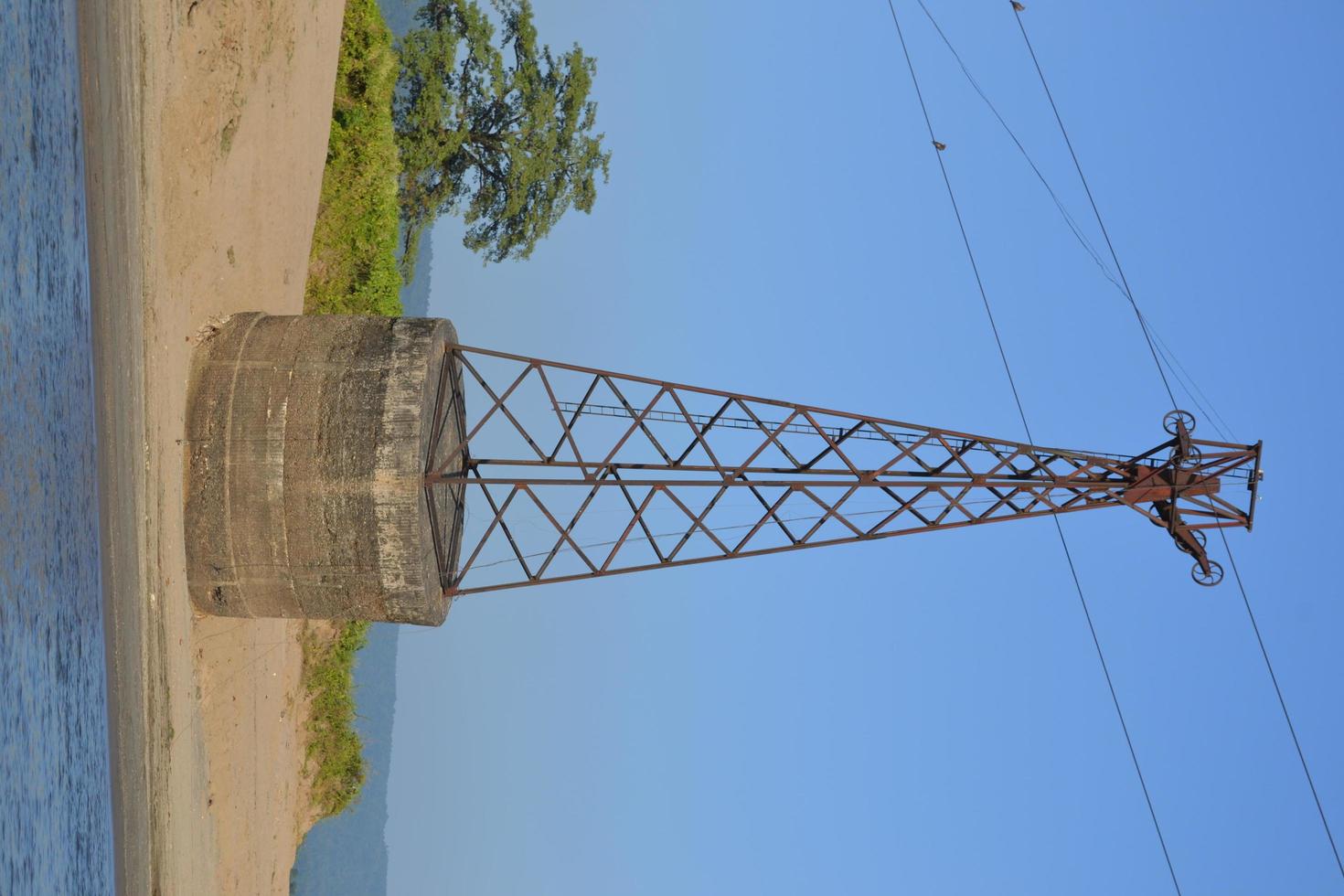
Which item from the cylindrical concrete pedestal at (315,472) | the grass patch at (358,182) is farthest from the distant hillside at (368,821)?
the cylindrical concrete pedestal at (315,472)

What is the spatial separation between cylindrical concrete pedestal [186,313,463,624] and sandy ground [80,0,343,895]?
427mm

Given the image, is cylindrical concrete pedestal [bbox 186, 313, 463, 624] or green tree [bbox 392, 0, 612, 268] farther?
green tree [bbox 392, 0, 612, 268]

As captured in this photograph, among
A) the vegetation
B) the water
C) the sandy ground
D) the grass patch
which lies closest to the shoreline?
the sandy ground

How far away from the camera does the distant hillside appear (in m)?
38.2

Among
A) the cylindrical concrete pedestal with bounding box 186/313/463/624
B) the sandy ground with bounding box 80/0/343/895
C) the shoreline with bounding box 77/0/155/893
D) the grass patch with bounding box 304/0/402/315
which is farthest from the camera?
the grass patch with bounding box 304/0/402/315

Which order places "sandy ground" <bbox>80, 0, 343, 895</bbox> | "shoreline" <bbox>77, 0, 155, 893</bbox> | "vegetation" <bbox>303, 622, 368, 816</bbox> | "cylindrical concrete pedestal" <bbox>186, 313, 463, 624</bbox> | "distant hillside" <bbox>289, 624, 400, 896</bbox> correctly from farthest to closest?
"distant hillside" <bbox>289, 624, 400, 896</bbox>, "vegetation" <bbox>303, 622, 368, 816</bbox>, "cylindrical concrete pedestal" <bbox>186, 313, 463, 624</bbox>, "sandy ground" <bbox>80, 0, 343, 895</bbox>, "shoreline" <bbox>77, 0, 155, 893</bbox>

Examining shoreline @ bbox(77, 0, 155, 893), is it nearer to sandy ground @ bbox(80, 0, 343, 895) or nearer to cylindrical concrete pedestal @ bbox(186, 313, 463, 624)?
sandy ground @ bbox(80, 0, 343, 895)

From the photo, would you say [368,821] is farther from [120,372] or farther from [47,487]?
[47,487]

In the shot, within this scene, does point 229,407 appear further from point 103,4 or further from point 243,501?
point 103,4

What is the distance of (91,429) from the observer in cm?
1316

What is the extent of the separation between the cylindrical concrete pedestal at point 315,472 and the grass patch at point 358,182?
7878 millimetres

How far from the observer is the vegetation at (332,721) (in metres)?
23.2

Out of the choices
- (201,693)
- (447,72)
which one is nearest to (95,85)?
(201,693)

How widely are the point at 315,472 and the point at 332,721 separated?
10121 millimetres
